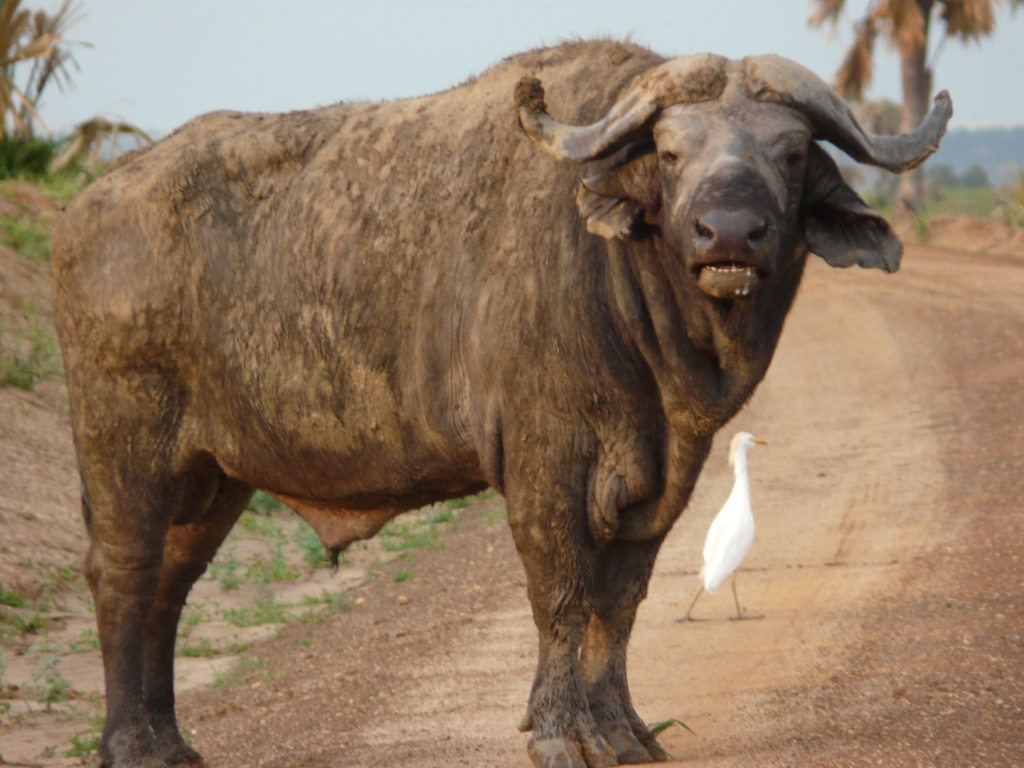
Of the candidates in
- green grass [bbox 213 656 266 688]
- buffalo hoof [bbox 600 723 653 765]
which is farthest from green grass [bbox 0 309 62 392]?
buffalo hoof [bbox 600 723 653 765]

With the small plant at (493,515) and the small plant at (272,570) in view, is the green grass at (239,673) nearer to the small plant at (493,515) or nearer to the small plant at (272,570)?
the small plant at (272,570)

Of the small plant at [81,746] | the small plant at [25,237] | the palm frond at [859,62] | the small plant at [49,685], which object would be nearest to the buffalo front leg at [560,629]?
the small plant at [81,746]

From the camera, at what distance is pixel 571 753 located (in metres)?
4.38

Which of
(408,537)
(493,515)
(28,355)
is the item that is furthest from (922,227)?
(28,355)

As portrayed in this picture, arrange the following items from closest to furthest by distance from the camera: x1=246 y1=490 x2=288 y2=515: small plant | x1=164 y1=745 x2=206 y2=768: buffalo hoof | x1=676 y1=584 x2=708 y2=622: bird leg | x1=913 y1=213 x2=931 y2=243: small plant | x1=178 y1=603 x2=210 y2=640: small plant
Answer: x1=164 y1=745 x2=206 y2=768: buffalo hoof, x1=676 y1=584 x2=708 y2=622: bird leg, x1=178 y1=603 x2=210 y2=640: small plant, x1=246 y1=490 x2=288 y2=515: small plant, x1=913 y1=213 x2=931 y2=243: small plant

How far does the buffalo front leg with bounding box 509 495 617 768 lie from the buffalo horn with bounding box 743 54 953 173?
5.04ft

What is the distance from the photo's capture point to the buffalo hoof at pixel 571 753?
4.36 meters

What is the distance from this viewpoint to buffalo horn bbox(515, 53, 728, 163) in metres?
4.06

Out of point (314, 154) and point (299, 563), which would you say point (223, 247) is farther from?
point (299, 563)

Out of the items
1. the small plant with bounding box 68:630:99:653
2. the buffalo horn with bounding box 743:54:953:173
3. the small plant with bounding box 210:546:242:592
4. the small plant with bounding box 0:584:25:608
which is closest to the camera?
the buffalo horn with bounding box 743:54:953:173

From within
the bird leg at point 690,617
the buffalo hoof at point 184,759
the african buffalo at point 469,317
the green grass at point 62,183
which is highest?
the african buffalo at point 469,317

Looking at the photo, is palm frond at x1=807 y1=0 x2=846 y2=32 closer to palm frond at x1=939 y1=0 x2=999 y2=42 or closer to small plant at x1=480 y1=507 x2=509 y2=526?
palm frond at x1=939 y1=0 x2=999 y2=42

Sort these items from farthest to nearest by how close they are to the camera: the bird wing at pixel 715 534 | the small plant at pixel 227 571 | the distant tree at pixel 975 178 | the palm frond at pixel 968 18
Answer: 1. the distant tree at pixel 975 178
2. the palm frond at pixel 968 18
3. the small plant at pixel 227 571
4. the bird wing at pixel 715 534

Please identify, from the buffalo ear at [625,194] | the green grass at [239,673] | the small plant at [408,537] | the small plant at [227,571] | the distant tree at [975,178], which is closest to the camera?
the buffalo ear at [625,194]
